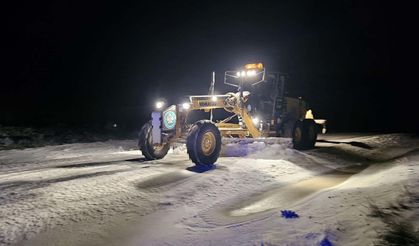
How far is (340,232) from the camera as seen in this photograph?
5.05 metres

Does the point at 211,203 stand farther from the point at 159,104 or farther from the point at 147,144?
the point at 159,104

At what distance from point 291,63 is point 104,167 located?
79.7m

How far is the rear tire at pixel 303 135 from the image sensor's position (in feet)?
44.5

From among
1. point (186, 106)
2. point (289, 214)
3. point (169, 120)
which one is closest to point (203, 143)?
point (169, 120)

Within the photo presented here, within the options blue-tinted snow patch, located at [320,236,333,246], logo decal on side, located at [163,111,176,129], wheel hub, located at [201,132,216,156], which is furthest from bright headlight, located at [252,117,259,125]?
blue-tinted snow patch, located at [320,236,333,246]

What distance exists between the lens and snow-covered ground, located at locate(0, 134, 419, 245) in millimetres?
5340

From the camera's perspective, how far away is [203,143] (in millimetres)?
10258

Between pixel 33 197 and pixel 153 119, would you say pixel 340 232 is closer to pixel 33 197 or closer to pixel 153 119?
pixel 33 197

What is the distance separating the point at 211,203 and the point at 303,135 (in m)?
7.00

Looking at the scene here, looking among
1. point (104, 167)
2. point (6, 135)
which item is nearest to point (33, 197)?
point (104, 167)

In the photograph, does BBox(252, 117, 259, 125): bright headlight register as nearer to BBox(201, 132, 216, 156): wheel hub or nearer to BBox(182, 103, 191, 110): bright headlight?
BBox(182, 103, 191, 110): bright headlight

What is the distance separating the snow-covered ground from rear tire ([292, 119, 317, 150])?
211 cm

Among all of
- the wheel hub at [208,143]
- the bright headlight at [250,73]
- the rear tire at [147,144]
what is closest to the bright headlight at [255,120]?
the bright headlight at [250,73]

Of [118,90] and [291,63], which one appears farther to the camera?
[291,63]
